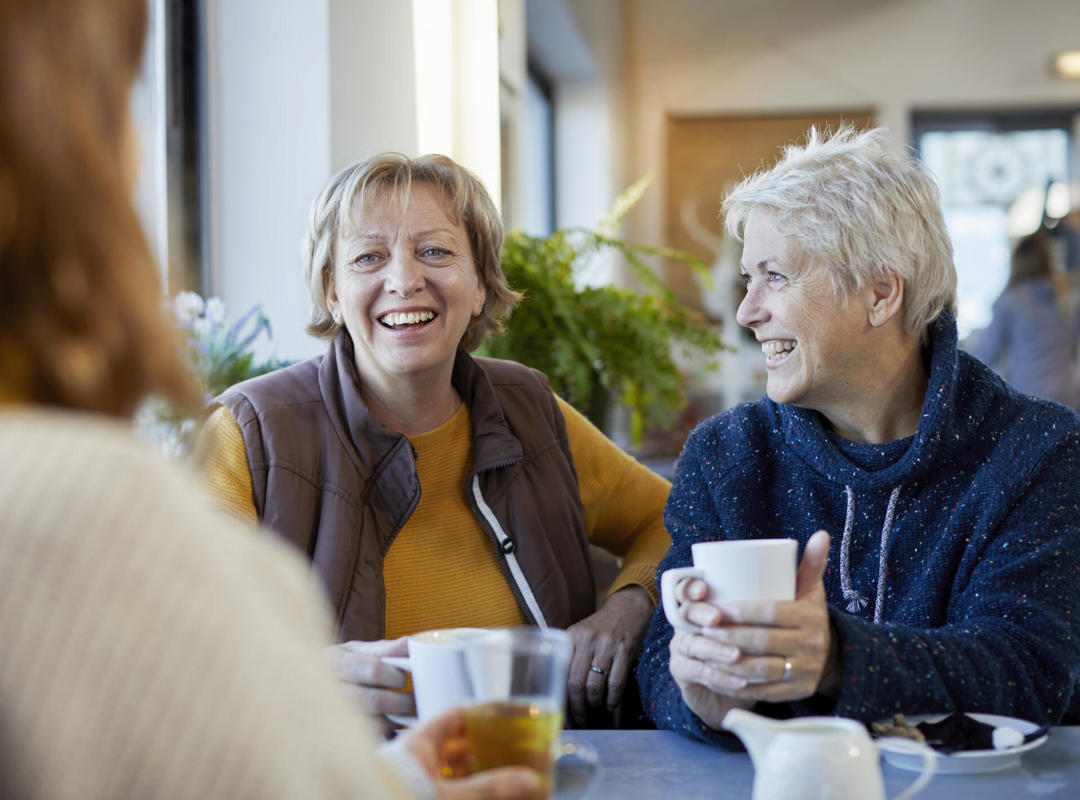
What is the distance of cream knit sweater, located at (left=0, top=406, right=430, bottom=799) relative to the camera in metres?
0.43

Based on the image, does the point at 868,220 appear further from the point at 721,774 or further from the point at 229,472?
the point at 229,472

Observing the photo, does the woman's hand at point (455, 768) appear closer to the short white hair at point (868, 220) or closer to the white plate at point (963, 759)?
the white plate at point (963, 759)

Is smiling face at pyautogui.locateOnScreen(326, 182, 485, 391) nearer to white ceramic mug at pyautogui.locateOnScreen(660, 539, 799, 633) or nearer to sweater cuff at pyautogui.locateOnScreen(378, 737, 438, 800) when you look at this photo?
white ceramic mug at pyautogui.locateOnScreen(660, 539, 799, 633)

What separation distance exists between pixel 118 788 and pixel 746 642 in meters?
0.74

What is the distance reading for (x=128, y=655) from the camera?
1.41ft

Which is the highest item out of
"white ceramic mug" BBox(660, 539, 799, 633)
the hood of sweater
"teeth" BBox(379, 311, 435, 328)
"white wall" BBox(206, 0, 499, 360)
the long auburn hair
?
"white wall" BBox(206, 0, 499, 360)

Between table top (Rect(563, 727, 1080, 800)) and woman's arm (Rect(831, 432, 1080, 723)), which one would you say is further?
woman's arm (Rect(831, 432, 1080, 723))

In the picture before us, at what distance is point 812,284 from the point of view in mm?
1506

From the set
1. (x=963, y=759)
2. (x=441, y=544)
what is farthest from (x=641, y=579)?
(x=963, y=759)

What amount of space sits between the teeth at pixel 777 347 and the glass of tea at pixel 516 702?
0.87 meters

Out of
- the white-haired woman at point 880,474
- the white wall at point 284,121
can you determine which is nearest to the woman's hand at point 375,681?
the white-haired woman at point 880,474

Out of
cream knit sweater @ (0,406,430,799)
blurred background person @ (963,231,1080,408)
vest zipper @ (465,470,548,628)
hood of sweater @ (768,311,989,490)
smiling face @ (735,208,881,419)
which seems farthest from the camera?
blurred background person @ (963,231,1080,408)

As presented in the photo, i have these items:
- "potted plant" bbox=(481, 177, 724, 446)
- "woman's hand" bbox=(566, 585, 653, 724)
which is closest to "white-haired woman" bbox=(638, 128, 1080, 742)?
"woman's hand" bbox=(566, 585, 653, 724)

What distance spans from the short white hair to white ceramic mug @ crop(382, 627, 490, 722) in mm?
788
